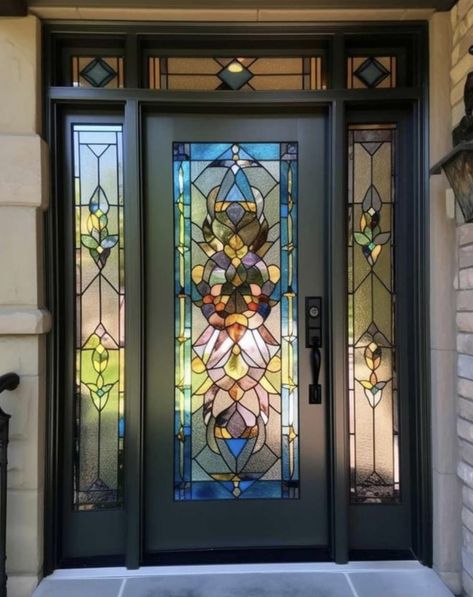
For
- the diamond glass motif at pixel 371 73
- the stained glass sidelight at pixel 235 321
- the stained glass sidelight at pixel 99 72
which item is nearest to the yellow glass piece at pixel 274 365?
the stained glass sidelight at pixel 235 321

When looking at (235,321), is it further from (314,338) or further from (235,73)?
(235,73)

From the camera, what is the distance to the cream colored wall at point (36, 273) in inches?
80.4

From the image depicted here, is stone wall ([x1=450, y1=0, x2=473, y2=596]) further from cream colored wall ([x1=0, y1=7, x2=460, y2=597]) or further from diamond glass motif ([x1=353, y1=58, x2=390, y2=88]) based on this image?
diamond glass motif ([x1=353, y1=58, x2=390, y2=88])

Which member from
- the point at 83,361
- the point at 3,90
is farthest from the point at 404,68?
the point at 83,361

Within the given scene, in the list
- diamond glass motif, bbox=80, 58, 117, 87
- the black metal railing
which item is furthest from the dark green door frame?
the black metal railing

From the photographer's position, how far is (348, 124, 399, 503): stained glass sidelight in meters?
2.25

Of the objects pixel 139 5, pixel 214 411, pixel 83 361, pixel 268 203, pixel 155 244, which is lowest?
pixel 214 411

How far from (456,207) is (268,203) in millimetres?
822

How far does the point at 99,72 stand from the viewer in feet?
7.29

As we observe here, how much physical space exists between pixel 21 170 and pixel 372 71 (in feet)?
5.41

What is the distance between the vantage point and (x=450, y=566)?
207 centimetres

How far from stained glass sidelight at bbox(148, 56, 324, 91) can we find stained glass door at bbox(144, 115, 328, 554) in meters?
0.15

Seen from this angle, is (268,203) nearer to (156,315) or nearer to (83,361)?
(156,315)

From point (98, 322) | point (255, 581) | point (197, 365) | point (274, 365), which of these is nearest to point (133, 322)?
point (98, 322)
